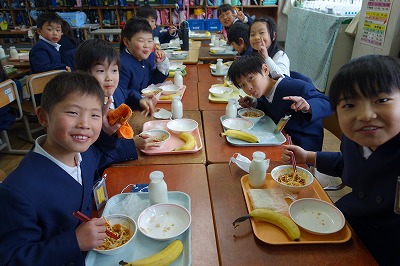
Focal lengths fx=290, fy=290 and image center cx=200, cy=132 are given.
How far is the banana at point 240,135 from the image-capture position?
1626 mm

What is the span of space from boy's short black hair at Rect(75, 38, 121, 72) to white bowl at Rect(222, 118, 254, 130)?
80 centimetres

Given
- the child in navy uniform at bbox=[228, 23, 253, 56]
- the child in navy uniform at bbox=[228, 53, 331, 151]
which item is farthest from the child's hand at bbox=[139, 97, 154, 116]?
the child in navy uniform at bbox=[228, 23, 253, 56]

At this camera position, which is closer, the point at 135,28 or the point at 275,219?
the point at 275,219

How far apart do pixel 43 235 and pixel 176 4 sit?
6442 millimetres

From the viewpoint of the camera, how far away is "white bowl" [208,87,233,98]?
241 cm

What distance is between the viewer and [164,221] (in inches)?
41.5

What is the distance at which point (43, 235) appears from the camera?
3.13 ft

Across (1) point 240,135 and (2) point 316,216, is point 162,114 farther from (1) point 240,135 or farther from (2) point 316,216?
(2) point 316,216

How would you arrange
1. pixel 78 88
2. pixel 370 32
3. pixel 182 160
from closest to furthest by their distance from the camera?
pixel 78 88, pixel 182 160, pixel 370 32

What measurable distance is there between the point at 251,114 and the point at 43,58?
282 cm

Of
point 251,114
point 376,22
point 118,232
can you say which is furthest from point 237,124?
point 376,22

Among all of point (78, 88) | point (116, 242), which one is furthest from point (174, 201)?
point (78, 88)

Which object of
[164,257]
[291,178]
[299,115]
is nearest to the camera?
[164,257]

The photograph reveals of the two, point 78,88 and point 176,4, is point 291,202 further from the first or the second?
point 176,4
